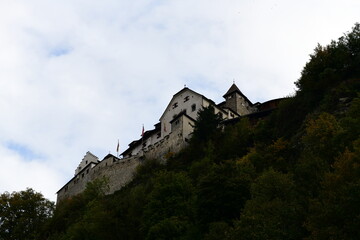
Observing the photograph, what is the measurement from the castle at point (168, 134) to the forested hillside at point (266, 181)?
8.36ft

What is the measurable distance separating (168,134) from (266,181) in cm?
3511

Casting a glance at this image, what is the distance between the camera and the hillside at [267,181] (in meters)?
23.6

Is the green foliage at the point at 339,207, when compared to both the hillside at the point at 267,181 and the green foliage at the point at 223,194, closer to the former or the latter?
the hillside at the point at 267,181

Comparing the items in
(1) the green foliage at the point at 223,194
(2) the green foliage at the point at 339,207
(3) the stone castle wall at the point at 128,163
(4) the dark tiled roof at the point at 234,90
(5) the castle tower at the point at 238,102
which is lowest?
(2) the green foliage at the point at 339,207

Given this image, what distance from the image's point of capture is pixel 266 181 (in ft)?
94.7

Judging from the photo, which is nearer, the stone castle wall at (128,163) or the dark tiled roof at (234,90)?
the stone castle wall at (128,163)

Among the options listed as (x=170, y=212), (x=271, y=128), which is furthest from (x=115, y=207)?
(x=271, y=128)

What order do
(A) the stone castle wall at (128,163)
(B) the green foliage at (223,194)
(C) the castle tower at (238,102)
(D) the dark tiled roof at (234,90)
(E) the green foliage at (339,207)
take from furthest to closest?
(D) the dark tiled roof at (234,90), (C) the castle tower at (238,102), (A) the stone castle wall at (128,163), (B) the green foliage at (223,194), (E) the green foliage at (339,207)

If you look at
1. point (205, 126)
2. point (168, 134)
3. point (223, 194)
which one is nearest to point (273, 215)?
point (223, 194)

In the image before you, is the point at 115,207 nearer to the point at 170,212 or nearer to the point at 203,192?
the point at 170,212

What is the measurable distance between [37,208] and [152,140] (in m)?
19.4

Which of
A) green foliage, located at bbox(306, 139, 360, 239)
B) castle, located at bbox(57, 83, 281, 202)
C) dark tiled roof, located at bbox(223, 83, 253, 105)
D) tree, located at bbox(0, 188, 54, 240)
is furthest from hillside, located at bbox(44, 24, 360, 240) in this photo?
dark tiled roof, located at bbox(223, 83, 253, 105)

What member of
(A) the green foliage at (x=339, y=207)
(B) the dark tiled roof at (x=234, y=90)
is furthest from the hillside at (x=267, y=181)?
(B) the dark tiled roof at (x=234, y=90)

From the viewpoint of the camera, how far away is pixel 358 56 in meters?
46.1
